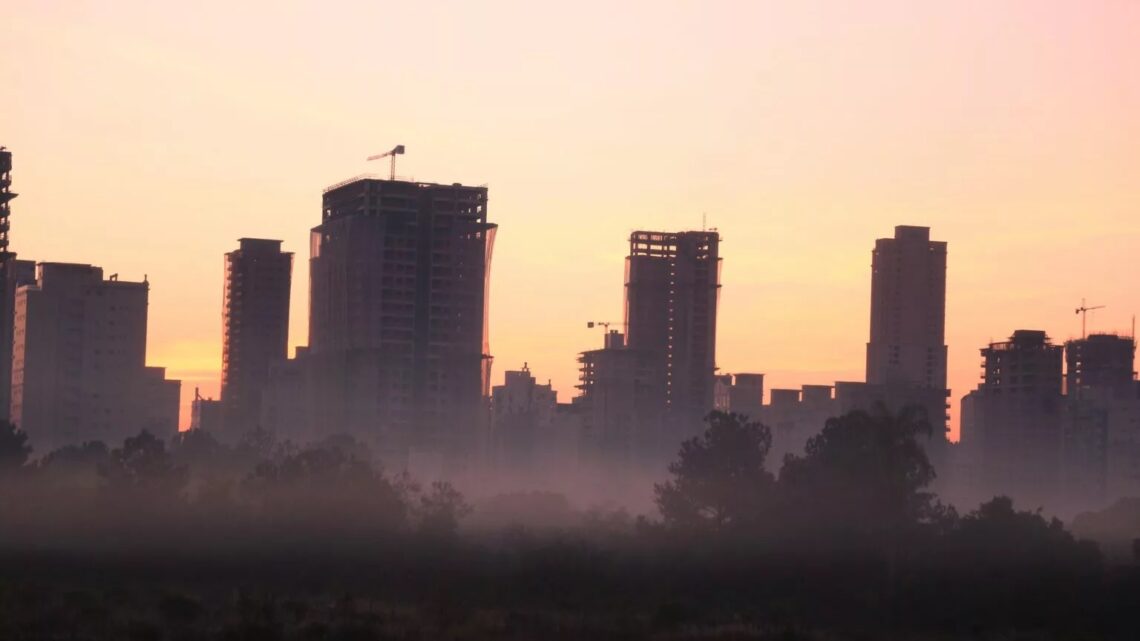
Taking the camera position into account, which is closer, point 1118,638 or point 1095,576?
point 1118,638

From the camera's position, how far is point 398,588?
138m

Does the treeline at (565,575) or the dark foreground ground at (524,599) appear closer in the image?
the dark foreground ground at (524,599)

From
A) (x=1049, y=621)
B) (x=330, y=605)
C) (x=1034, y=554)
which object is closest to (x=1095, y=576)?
(x=1034, y=554)

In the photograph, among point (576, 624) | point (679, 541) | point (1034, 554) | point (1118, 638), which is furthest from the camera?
point (679, 541)

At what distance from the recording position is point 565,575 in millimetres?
150125

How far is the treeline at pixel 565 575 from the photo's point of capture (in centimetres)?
11088

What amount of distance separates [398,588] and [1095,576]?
5635cm

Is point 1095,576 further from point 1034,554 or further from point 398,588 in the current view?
point 398,588

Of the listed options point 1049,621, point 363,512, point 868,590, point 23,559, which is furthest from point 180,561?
point 1049,621

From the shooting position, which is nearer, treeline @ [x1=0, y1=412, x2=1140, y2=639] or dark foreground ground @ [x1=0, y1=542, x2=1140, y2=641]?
dark foreground ground @ [x1=0, y1=542, x2=1140, y2=641]

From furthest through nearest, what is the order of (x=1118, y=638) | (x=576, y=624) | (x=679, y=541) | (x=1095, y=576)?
(x=679, y=541) → (x=1095, y=576) → (x=1118, y=638) → (x=576, y=624)

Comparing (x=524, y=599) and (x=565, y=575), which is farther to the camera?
(x=565, y=575)

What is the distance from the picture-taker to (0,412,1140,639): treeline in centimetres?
11088

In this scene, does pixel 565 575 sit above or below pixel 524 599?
above
